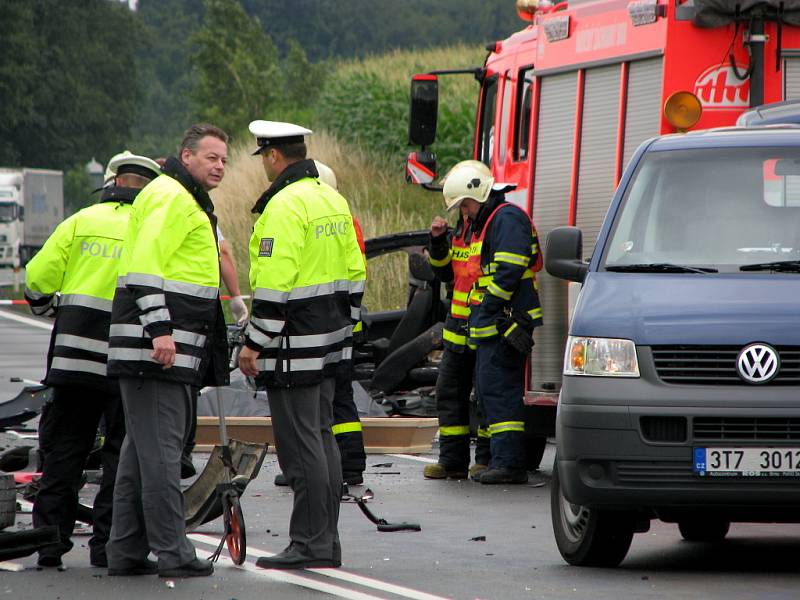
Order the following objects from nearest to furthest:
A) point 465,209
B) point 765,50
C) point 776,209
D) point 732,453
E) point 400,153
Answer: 1. point 732,453
2. point 776,209
3. point 765,50
4. point 465,209
5. point 400,153

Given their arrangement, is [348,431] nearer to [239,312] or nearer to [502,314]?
[502,314]

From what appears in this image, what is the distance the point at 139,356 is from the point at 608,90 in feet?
15.3

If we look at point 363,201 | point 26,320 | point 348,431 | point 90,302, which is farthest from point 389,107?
point 90,302

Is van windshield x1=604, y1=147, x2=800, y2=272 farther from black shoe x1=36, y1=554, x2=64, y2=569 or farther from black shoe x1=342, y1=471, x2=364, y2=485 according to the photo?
black shoe x1=342, y1=471, x2=364, y2=485

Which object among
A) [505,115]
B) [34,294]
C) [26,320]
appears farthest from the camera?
[26,320]

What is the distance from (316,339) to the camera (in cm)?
770

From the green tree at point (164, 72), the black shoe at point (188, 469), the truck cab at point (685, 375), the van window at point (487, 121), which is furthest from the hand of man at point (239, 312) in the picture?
the green tree at point (164, 72)

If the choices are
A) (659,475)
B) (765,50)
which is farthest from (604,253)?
(765,50)

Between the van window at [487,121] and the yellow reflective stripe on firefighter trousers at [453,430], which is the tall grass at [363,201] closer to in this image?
the van window at [487,121]

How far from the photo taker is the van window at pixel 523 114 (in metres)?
12.6

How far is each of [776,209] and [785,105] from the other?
6.20 ft

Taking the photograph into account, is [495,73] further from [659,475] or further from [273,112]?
[273,112]

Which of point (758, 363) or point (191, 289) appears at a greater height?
point (191, 289)

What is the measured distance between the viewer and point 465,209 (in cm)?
1127
